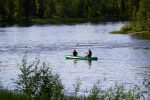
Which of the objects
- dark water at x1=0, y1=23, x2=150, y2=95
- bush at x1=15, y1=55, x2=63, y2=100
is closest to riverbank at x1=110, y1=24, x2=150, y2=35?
dark water at x1=0, y1=23, x2=150, y2=95

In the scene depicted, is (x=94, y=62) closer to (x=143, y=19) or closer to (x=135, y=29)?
(x=143, y=19)

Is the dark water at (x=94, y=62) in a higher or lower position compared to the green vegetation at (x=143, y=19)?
lower

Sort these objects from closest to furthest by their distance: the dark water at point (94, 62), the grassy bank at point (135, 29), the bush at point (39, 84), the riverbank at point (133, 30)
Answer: the bush at point (39, 84), the dark water at point (94, 62), the riverbank at point (133, 30), the grassy bank at point (135, 29)

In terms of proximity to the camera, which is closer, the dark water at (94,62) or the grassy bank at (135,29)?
the dark water at (94,62)

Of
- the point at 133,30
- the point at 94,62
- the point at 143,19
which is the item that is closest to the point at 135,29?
the point at 133,30

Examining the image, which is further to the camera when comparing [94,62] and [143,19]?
[143,19]

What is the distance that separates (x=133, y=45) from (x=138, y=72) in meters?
37.0

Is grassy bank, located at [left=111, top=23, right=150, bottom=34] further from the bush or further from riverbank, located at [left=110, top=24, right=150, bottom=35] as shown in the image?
the bush

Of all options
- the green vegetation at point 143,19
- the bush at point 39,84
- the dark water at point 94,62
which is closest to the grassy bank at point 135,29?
the green vegetation at point 143,19

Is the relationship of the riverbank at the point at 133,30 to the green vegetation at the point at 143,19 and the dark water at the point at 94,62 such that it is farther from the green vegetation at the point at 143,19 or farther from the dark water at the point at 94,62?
the dark water at the point at 94,62

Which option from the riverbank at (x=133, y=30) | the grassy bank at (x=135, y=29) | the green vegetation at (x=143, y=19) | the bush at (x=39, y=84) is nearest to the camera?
the bush at (x=39, y=84)

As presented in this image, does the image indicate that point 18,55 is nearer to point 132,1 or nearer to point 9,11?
point 132,1

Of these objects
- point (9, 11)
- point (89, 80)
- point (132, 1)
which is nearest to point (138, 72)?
point (89, 80)

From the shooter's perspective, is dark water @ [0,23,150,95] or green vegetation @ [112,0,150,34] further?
green vegetation @ [112,0,150,34]
